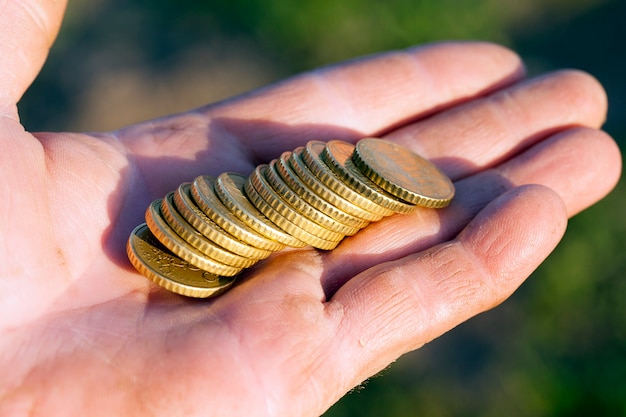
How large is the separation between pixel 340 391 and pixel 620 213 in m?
4.76

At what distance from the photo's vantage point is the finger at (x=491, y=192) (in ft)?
13.5

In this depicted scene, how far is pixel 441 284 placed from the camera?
12.4 ft

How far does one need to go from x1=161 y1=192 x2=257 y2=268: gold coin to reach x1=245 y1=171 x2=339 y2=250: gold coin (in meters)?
0.31

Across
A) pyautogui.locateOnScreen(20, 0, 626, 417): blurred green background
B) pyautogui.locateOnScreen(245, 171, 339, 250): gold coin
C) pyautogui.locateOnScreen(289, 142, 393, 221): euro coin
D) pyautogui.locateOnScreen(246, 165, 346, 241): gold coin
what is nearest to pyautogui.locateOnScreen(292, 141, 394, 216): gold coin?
pyautogui.locateOnScreen(289, 142, 393, 221): euro coin

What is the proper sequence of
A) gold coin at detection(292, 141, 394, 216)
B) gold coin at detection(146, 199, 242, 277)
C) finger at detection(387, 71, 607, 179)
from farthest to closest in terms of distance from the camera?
finger at detection(387, 71, 607, 179) → gold coin at detection(292, 141, 394, 216) → gold coin at detection(146, 199, 242, 277)

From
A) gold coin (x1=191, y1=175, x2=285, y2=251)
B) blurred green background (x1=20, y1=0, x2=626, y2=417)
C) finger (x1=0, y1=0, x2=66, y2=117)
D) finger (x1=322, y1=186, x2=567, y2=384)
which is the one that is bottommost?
blurred green background (x1=20, y1=0, x2=626, y2=417)

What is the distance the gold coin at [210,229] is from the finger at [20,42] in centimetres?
130

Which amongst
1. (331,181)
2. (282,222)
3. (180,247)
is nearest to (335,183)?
Result: (331,181)

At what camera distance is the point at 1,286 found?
11.0 feet

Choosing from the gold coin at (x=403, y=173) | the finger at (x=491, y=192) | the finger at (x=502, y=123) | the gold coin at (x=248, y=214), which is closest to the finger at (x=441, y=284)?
the finger at (x=491, y=192)

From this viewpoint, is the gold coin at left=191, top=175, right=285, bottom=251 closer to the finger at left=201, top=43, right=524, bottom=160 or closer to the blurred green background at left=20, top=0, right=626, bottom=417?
the finger at left=201, top=43, right=524, bottom=160

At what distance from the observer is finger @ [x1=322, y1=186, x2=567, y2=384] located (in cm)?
356

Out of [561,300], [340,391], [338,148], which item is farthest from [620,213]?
[340,391]

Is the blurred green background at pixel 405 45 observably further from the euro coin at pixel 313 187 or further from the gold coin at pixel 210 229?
the gold coin at pixel 210 229
